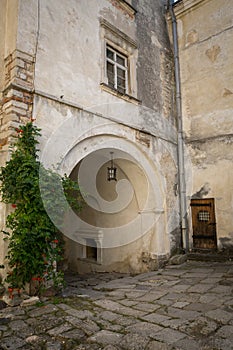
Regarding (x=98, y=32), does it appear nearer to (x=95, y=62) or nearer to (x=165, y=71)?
(x=95, y=62)

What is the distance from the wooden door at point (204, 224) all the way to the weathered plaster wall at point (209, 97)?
159mm

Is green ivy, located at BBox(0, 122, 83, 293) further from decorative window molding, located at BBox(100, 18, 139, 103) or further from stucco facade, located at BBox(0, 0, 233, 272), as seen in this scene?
decorative window molding, located at BBox(100, 18, 139, 103)

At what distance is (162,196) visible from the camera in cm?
714

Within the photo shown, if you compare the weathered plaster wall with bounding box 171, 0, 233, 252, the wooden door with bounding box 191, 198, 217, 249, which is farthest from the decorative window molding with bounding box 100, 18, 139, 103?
the wooden door with bounding box 191, 198, 217, 249

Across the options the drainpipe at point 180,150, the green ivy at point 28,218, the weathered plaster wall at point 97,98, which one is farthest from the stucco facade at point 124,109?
the green ivy at point 28,218

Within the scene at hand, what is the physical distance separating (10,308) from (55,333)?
3.72 feet

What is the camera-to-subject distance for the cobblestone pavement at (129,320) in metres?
2.50

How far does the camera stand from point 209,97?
25.1 feet

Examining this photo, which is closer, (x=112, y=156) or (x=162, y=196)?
(x=112, y=156)

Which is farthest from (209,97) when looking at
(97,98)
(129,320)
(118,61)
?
(129,320)

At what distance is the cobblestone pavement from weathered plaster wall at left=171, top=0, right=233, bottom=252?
10.2 ft

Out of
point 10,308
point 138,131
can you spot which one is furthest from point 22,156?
point 138,131

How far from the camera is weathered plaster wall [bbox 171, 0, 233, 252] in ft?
23.4

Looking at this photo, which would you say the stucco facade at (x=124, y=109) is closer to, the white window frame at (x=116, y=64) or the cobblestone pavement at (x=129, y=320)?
the white window frame at (x=116, y=64)
